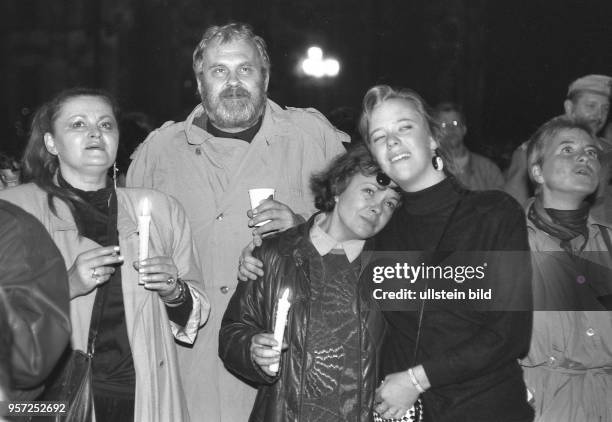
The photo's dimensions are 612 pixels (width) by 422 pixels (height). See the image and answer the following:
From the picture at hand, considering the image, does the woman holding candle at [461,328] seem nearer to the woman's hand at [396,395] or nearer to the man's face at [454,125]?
the woman's hand at [396,395]

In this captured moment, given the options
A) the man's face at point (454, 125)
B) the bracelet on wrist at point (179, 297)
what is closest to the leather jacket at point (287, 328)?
the bracelet on wrist at point (179, 297)

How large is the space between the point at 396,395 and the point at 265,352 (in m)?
0.50

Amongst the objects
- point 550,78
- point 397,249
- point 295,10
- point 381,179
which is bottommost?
point 397,249

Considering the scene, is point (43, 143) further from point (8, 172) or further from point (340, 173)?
point (8, 172)

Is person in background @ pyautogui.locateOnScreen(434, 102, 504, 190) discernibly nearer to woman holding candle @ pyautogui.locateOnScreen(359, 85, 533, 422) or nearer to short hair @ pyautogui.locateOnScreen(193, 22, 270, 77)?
short hair @ pyautogui.locateOnScreen(193, 22, 270, 77)

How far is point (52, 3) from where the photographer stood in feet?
37.5

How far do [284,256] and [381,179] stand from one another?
52cm

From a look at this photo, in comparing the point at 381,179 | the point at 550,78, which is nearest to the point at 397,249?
the point at 381,179

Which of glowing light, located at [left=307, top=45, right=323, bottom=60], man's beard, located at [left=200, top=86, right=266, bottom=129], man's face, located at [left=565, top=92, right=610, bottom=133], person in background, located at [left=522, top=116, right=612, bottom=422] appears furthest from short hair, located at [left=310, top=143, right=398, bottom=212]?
glowing light, located at [left=307, top=45, right=323, bottom=60]

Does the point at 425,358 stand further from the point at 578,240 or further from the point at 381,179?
the point at 578,240

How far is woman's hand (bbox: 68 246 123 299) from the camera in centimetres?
325

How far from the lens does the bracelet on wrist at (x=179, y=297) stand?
3.59 m

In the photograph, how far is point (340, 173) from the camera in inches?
147

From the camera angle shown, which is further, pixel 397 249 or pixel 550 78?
pixel 550 78
